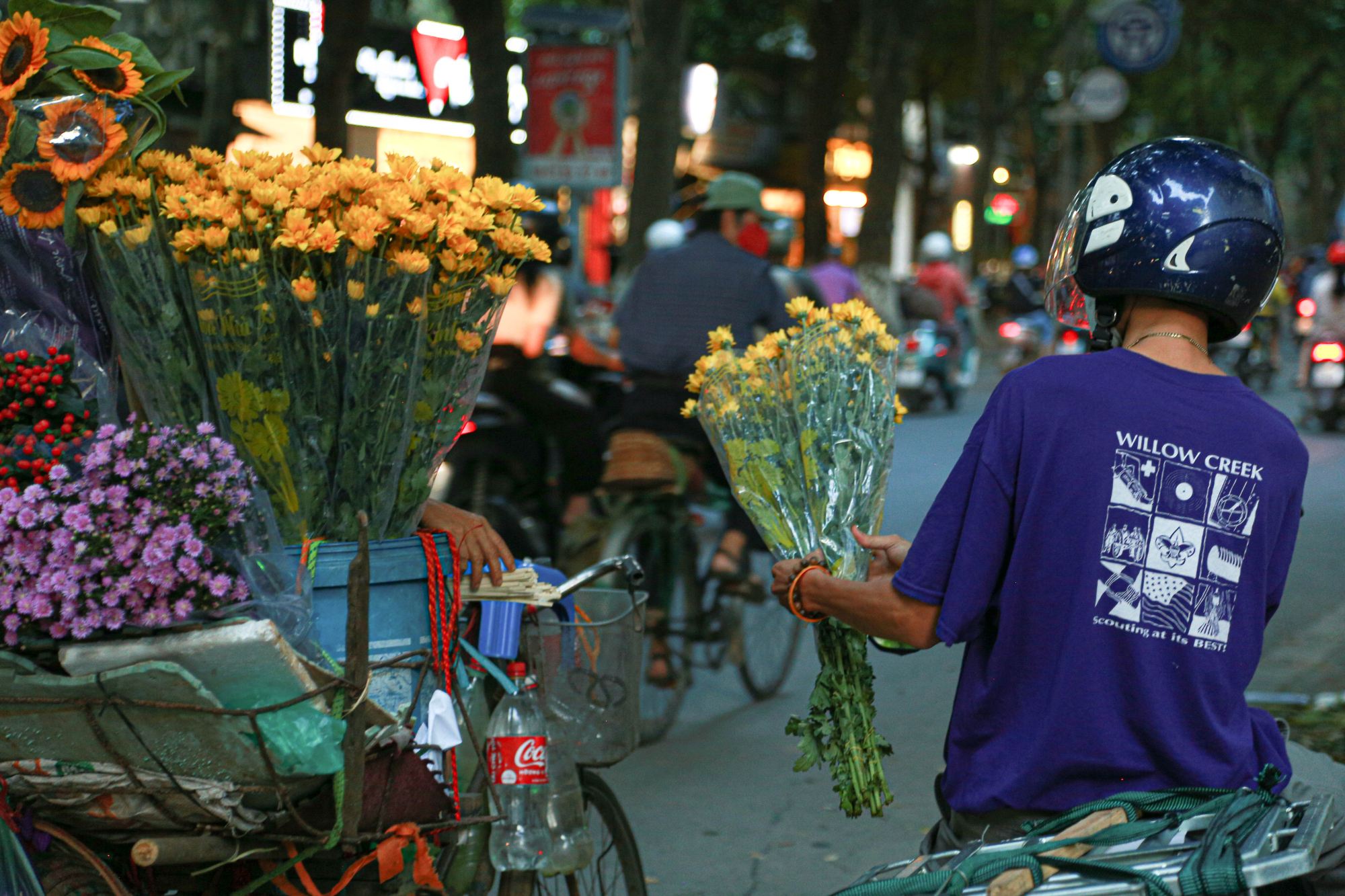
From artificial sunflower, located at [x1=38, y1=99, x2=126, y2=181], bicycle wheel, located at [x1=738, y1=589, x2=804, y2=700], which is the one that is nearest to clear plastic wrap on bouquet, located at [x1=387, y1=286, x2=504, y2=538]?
artificial sunflower, located at [x1=38, y1=99, x2=126, y2=181]

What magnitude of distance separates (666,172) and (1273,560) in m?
12.5

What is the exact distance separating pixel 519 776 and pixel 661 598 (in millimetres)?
3192

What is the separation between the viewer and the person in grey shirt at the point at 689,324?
5.39 meters

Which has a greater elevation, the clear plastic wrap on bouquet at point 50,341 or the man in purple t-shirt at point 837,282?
the clear plastic wrap on bouquet at point 50,341

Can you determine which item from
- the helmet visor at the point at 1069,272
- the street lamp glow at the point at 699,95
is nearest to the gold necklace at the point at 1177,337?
the helmet visor at the point at 1069,272

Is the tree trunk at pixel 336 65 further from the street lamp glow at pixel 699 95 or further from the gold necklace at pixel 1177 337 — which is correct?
the street lamp glow at pixel 699 95

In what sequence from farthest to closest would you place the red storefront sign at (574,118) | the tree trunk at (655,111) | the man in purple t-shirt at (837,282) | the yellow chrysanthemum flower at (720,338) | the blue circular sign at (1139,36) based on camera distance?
the blue circular sign at (1139,36) < the tree trunk at (655,111) < the red storefront sign at (574,118) < the man in purple t-shirt at (837,282) < the yellow chrysanthemum flower at (720,338)

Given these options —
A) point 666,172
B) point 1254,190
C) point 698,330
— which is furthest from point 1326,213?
point 1254,190

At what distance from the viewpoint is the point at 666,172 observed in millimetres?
14078

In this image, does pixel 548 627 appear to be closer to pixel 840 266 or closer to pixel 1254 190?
pixel 1254 190

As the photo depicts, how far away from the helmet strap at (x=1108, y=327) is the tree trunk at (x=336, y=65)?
1054cm

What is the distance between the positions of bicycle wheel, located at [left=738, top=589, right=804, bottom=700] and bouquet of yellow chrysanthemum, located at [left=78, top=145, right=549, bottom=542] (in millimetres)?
3599

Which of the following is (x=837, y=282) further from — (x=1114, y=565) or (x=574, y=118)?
(x=1114, y=565)

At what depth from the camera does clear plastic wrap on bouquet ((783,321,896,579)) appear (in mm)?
2398
